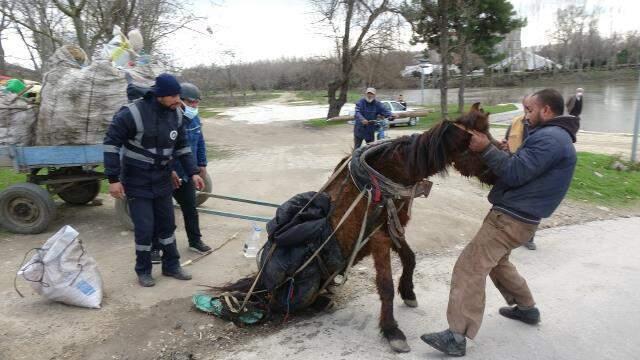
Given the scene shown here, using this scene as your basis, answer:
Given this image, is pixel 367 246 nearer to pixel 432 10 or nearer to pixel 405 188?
pixel 405 188

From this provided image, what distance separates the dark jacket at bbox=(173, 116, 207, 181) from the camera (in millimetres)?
4754

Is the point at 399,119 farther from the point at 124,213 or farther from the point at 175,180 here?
the point at 175,180

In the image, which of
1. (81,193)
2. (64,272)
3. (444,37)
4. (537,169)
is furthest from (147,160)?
(444,37)

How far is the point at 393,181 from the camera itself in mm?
3221

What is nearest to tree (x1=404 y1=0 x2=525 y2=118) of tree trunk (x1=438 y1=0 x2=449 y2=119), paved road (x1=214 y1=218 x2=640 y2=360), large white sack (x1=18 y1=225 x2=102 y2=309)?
tree trunk (x1=438 y1=0 x2=449 y2=119)

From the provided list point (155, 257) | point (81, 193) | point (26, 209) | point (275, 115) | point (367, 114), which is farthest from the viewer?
point (275, 115)

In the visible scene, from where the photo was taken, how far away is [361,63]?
23.6 m

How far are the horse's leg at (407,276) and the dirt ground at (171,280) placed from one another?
0.30m

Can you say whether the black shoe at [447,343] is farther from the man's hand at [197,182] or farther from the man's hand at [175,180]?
the man's hand at [175,180]

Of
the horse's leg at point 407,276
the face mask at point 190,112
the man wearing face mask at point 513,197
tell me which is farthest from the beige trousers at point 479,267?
the face mask at point 190,112

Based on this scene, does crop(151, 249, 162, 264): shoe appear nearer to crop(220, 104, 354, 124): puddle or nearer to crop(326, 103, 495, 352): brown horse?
crop(326, 103, 495, 352): brown horse

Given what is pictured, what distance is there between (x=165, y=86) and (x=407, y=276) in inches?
100

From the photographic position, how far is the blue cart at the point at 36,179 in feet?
17.1

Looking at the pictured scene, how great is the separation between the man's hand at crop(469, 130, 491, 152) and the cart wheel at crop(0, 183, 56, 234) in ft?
15.9
